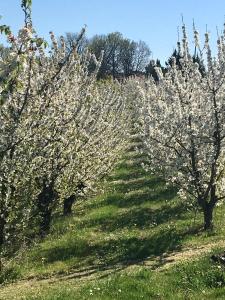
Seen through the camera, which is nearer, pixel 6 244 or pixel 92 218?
pixel 6 244

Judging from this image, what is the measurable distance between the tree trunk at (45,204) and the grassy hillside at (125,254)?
19.5 inches

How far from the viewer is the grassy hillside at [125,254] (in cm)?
1313

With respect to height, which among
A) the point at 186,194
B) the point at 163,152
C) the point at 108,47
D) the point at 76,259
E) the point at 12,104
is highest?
the point at 108,47

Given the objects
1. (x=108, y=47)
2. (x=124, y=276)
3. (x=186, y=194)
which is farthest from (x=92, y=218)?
(x=108, y=47)

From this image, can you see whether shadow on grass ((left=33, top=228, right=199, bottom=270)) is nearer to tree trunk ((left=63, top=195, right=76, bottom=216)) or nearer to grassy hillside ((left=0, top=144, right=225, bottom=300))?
grassy hillside ((left=0, top=144, right=225, bottom=300))

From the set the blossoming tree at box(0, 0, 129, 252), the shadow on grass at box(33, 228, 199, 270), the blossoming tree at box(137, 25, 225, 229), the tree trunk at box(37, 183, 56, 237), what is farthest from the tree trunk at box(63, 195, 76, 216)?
the blossoming tree at box(137, 25, 225, 229)

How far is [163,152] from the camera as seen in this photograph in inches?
823

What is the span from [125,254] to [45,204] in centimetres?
493

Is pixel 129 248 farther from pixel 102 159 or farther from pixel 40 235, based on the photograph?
pixel 102 159

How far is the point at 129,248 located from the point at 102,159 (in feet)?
33.4

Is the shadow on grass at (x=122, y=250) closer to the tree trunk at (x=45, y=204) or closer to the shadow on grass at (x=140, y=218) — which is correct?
the shadow on grass at (x=140, y=218)

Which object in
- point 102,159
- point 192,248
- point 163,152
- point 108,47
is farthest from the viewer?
point 108,47

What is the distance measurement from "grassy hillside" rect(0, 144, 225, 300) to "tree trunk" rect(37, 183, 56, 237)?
494 mm

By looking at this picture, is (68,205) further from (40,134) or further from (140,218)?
(40,134)
